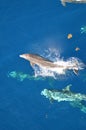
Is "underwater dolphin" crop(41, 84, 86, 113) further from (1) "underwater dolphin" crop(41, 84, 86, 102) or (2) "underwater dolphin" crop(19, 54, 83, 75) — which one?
(2) "underwater dolphin" crop(19, 54, 83, 75)

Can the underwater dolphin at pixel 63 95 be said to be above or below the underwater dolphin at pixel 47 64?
below

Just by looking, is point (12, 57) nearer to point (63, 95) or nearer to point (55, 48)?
point (55, 48)

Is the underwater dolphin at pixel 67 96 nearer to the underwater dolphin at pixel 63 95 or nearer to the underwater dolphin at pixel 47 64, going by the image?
the underwater dolphin at pixel 63 95

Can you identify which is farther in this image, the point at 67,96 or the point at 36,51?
the point at 67,96

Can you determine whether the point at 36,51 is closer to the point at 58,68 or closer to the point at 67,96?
the point at 58,68

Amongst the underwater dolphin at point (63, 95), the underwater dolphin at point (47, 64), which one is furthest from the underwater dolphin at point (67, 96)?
the underwater dolphin at point (47, 64)

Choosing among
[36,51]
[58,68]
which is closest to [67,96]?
[58,68]
